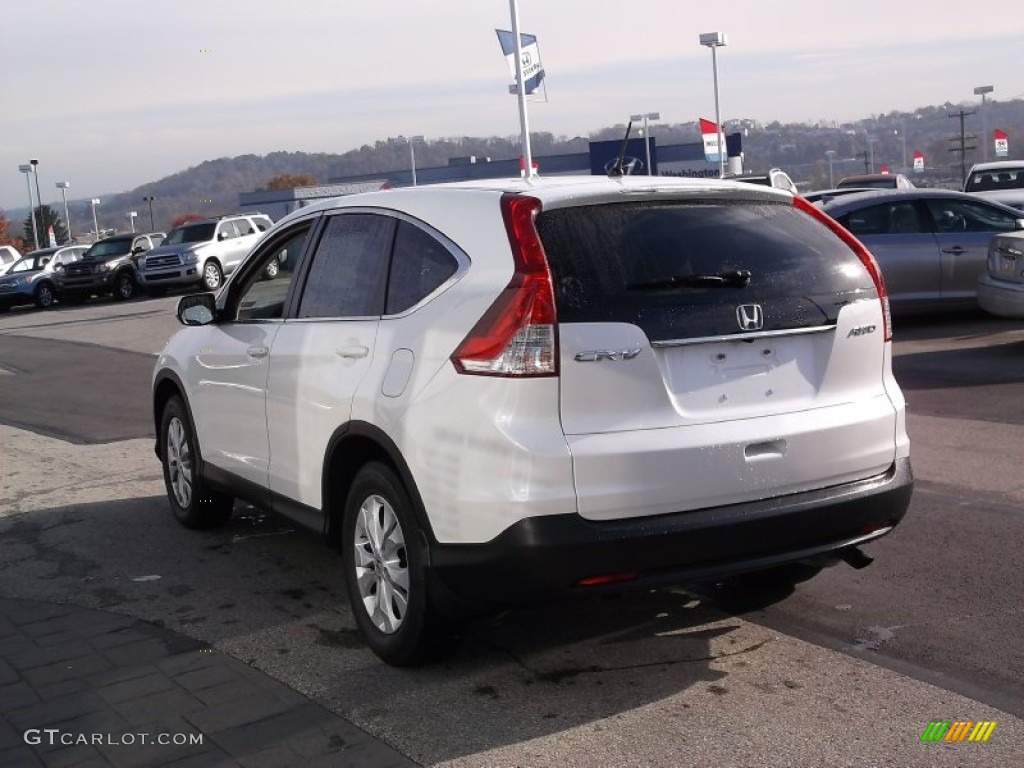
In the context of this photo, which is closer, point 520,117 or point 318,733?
point 318,733

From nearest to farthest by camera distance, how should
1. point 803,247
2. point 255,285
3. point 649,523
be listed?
point 649,523
point 803,247
point 255,285

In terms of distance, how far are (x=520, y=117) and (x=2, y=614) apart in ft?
71.9

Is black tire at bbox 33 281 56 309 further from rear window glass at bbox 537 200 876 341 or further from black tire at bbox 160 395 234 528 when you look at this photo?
rear window glass at bbox 537 200 876 341

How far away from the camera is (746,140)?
86.9 metres

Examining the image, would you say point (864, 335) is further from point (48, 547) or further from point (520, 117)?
point (520, 117)

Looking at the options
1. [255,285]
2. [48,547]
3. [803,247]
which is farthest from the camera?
[48,547]

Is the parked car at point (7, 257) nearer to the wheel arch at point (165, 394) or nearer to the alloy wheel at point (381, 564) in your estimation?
the wheel arch at point (165, 394)

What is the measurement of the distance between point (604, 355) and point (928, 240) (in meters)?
11.5

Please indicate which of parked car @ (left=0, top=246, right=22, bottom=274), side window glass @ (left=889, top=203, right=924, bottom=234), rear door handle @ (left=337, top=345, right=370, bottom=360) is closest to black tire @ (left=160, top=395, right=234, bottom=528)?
rear door handle @ (left=337, top=345, right=370, bottom=360)

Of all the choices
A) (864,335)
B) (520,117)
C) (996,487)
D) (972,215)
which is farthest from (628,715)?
(520,117)

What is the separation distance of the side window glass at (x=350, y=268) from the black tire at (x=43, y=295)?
32.1 meters

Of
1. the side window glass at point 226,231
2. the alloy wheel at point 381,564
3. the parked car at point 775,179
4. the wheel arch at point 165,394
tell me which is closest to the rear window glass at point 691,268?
the alloy wheel at point 381,564

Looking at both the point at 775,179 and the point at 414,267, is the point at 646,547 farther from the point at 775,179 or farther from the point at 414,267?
the point at 775,179

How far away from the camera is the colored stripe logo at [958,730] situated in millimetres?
4070
